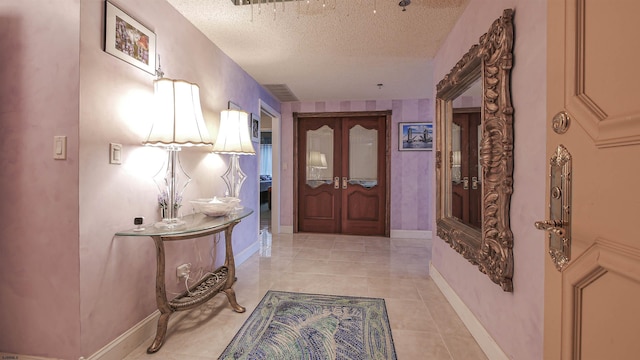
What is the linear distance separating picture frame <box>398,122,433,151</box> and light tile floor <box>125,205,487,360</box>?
160cm

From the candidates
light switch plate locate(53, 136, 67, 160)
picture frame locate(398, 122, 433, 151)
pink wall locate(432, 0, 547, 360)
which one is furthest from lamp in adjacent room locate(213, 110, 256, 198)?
picture frame locate(398, 122, 433, 151)

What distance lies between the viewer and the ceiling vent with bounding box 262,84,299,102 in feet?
13.6

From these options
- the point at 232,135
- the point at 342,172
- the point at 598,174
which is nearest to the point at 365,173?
the point at 342,172

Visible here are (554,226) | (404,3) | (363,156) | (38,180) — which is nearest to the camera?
(554,226)

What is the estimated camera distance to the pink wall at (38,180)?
56.1 inches

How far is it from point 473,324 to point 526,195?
3.47 ft

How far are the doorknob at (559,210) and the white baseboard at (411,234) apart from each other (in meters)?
4.19

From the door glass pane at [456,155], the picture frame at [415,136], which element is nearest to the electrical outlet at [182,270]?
the door glass pane at [456,155]

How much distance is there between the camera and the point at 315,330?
76.3 inches

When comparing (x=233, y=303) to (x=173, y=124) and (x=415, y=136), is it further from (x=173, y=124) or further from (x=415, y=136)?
(x=415, y=136)

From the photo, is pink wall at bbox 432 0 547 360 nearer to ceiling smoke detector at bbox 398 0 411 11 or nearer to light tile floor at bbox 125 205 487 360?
light tile floor at bbox 125 205 487 360

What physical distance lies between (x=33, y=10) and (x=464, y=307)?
322cm

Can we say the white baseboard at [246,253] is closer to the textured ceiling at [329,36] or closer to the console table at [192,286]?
the console table at [192,286]

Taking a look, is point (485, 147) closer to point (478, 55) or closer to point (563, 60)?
point (478, 55)
